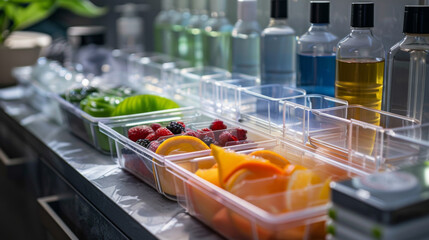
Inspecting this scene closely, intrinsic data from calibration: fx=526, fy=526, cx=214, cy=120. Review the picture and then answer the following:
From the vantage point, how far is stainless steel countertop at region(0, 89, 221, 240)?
0.72 metres

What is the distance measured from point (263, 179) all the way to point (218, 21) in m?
0.80

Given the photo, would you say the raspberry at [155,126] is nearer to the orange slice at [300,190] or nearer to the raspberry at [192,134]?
the raspberry at [192,134]

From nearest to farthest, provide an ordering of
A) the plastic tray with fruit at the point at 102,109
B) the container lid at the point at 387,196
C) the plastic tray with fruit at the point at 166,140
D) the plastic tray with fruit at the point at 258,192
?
1. the container lid at the point at 387,196
2. the plastic tray with fruit at the point at 258,192
3. the plastic tray with fruit at the point at 166,140
4. the plastic tray with fruit at the point at 102,109

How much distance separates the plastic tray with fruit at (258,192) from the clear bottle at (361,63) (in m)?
0.15

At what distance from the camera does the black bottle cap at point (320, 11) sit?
37.6 inches

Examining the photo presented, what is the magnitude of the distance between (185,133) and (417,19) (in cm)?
41

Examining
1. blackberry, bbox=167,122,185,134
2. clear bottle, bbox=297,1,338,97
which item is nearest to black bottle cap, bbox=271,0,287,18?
clear bottle, bbox=297,1,338,97

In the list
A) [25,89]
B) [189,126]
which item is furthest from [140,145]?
[25,89]

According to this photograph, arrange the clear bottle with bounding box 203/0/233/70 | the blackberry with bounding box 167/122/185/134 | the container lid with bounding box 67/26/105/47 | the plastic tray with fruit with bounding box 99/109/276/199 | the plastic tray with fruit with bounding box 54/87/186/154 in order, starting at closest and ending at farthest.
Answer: the plastic tray with fruit with bounding box 99/109/276/199 < the blackberry with bounding box 167/122/185/134 < the plastic tray with fruit with bounding box 54/87/186/154 < the clear bottle with bounding box 203/0/233/70 < the container lid with bounding box 67/26/105/47

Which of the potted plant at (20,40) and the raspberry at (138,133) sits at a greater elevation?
the potted plant at (20,40)

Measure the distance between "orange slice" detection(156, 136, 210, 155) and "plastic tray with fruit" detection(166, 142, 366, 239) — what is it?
0.04m

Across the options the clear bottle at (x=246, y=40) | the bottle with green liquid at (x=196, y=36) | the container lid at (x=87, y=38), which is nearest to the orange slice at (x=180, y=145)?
the clear bottle at (x=246, y=40)

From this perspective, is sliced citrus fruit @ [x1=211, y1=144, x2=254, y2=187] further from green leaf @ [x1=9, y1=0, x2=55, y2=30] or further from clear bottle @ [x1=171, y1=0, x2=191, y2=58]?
green leaf @ [x1=9, y1=0, x2=55, y2=30]

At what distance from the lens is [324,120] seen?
2.68 ft
